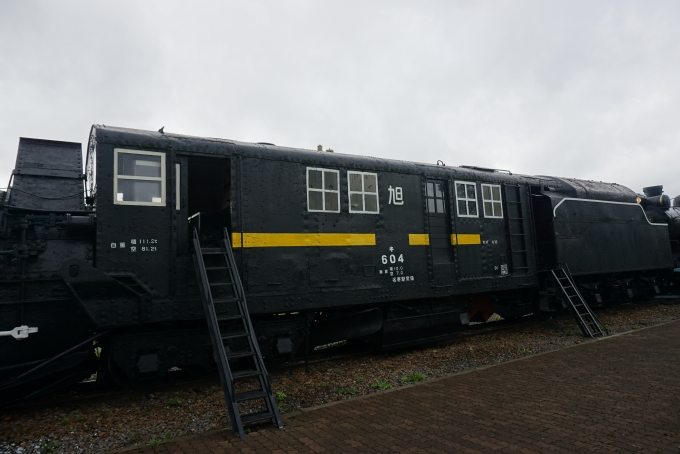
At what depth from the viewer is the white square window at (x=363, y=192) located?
27.5 feet

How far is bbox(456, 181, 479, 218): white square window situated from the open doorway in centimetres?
525

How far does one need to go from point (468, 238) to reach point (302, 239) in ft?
14.2

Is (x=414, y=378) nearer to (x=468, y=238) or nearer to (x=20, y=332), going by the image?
(x=468, y=238)

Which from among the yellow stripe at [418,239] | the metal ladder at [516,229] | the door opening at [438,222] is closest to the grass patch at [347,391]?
the yellow stripe at [418,239]

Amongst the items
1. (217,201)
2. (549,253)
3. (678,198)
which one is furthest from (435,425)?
(678,198)

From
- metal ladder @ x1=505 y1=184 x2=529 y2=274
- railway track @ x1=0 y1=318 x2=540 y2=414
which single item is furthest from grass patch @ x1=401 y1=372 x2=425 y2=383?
metal ladder @ x1=505 y1=184 x2=529 y2=274

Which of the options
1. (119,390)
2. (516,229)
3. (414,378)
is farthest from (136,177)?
(516,229)

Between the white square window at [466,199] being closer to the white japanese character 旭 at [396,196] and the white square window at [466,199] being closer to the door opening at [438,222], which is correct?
the door opening at [438,222]

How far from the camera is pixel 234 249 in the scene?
6.98 m

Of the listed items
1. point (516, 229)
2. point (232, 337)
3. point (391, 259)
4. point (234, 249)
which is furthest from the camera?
point (516, 229)

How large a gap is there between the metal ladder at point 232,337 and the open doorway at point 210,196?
2.86 ft

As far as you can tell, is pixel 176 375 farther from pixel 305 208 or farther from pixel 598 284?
pixel 598 284

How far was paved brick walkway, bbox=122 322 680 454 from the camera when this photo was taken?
14.4 ft

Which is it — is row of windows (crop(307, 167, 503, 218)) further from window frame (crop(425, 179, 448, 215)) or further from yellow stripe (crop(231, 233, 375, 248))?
yellow stripe (crop(231, 233, 375, 248))
